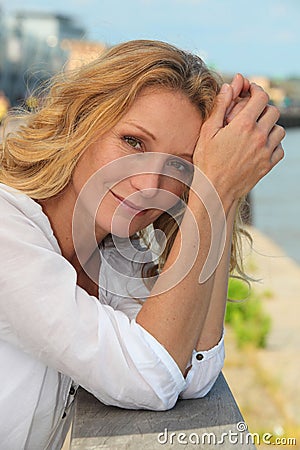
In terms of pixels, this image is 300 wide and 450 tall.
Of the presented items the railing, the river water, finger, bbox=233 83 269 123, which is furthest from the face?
the river water

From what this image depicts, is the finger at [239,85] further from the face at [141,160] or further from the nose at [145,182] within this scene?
the nose at [145,182]

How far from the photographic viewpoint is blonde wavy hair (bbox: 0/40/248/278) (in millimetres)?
1545

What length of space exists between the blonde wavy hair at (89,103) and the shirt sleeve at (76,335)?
255 mm

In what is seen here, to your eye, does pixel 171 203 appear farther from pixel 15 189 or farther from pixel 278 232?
pixel 278 232

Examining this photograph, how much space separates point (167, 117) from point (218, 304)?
368mm

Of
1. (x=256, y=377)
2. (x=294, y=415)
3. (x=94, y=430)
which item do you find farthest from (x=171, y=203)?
(x=256, y=377)

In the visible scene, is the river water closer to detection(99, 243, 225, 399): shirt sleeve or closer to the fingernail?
detection(99, 243, 225, 399): shirt sleeve

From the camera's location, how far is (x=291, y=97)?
67.1m

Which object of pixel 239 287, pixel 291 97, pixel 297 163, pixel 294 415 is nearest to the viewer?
pixel 294 415

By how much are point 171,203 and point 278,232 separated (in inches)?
400

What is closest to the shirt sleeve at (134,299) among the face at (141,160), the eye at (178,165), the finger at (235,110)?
the face at (141,160)

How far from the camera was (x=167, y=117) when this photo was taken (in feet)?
5.02

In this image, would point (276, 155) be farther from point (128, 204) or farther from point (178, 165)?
point (128, 204)

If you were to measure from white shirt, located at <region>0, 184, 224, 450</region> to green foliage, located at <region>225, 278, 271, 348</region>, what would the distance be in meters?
3.09
